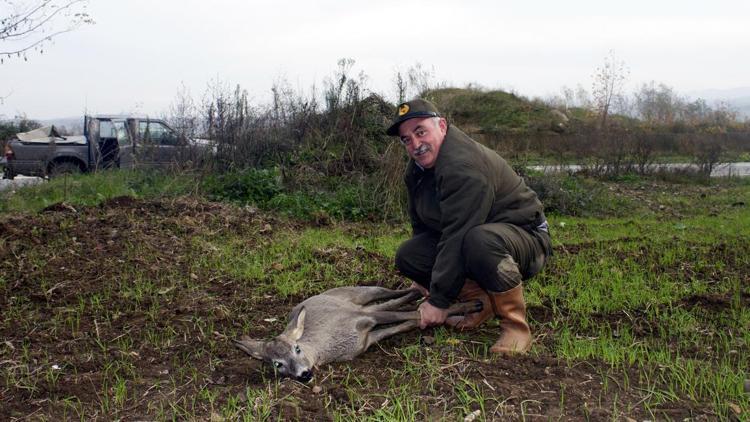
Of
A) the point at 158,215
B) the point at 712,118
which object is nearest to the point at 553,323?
the point at 158,215

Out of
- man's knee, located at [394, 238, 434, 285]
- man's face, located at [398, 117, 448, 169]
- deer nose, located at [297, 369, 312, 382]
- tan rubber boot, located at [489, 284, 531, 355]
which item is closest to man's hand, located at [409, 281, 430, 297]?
man's knee, located at [394, 238, 434, 285]

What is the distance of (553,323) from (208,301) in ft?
8.57

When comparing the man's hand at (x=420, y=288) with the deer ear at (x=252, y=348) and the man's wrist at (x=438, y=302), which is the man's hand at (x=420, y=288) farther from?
the deer ear at (x=252, y=348)

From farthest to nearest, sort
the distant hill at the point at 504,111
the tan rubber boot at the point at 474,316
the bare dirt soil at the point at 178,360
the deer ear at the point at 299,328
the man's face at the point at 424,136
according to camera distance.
A: the distant hill at the point at 504,111 < the tan rubber boot at the point at 474,316 < the man's face at the point at 424,136 < the deer ear at the point at 299,328 < the bare dirt soil at the point at 178,360

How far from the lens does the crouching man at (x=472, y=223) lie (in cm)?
402

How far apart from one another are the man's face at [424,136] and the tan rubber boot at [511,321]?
3.16ft

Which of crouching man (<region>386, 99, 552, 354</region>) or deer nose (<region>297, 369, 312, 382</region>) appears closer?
deer nose (<region>297, 369, 312, 382</region>)

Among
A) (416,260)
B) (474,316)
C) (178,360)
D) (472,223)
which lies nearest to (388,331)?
(474,316)

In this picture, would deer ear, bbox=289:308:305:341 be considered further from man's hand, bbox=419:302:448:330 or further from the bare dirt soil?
man's hand, bbox=419:302:448:330

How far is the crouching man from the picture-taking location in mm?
4020

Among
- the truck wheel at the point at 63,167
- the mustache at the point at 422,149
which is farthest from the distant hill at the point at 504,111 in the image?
the mustache at the point at 422,149

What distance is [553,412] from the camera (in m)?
3.13

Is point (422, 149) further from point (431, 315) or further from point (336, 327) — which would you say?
point (336, 327)

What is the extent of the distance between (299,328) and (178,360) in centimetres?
82
